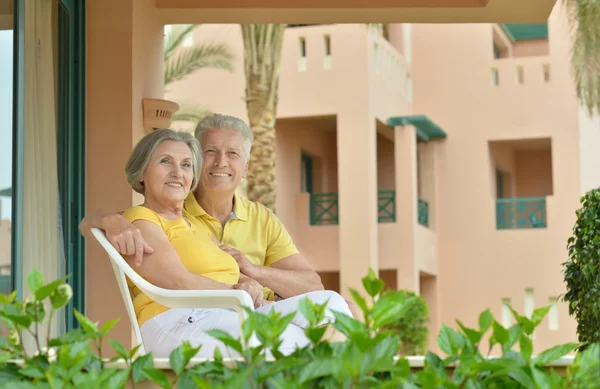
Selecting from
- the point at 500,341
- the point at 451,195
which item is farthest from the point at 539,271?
the point at 500,341

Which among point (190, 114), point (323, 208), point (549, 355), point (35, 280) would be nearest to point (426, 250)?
point (323, 208)

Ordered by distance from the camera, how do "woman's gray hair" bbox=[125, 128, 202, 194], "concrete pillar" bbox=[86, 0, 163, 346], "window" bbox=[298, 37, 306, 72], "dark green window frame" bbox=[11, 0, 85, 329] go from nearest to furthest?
"woman's gray hair" bbox=[125, 128, 202, 194], "dark green window frame" bbox=[11, 0, 85, 329], "concrete pillar" bbox=[86, 0, 163, 346], "window" bbox=[298, 37, 306, 72]

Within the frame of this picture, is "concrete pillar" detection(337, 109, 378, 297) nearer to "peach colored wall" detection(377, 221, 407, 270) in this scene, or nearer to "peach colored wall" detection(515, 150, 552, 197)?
"peach colored wall" detection(377, 221, 407, 270)

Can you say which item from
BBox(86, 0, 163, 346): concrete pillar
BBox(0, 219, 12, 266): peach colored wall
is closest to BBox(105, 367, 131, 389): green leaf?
BBox(0, 219, 12, 266): peach colored wall

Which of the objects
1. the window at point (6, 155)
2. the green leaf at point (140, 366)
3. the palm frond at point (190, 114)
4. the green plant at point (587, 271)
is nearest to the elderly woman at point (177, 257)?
the window at point (6, 155)

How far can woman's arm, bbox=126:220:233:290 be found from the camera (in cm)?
356

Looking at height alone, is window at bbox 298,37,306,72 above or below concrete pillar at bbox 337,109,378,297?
above

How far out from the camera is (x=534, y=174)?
74.8ft

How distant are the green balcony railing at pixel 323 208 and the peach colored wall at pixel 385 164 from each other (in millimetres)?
1971

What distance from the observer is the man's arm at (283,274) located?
13.3ft

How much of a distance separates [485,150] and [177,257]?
18128 millimetres

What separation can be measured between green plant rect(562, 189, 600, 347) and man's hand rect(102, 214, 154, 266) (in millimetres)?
3184

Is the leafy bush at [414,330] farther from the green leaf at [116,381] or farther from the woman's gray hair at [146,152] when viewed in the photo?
the green leaf at [116,381]

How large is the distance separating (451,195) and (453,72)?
2.58m
